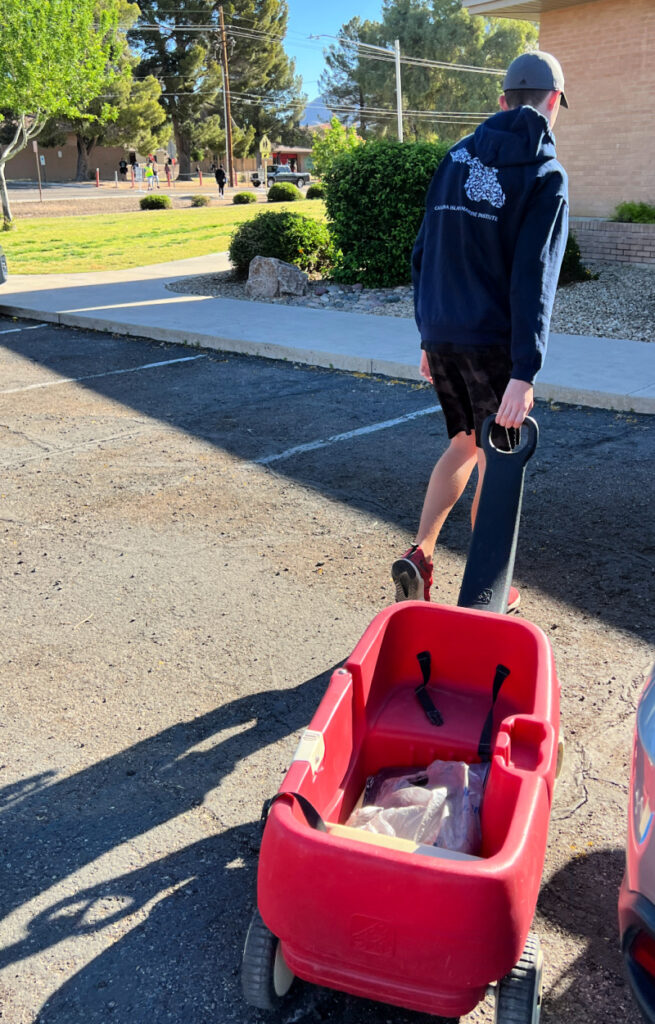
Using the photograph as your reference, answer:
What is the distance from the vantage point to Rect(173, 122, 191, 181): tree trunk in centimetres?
7481

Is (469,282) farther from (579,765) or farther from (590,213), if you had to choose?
(590,213)

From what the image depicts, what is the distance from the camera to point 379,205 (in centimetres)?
1241

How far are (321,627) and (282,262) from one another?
10321mm

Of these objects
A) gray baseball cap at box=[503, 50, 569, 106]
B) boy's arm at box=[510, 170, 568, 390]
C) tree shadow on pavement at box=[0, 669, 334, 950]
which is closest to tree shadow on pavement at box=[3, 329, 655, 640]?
boy's arm at box=[510, 170, 568, 390]

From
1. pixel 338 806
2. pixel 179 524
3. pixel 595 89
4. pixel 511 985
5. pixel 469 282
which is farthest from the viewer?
pixel 595 89

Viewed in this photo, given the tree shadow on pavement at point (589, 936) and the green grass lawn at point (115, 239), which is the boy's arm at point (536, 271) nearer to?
the tree shadow on pavement at point (589, 936)

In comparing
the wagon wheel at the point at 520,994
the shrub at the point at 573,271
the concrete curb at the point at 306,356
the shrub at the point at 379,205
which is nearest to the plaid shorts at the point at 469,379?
the wagon wheel at the point at 520,994

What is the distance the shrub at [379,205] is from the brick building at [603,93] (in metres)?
3.28

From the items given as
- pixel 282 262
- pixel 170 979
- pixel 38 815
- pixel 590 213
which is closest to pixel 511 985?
pixel 170 979

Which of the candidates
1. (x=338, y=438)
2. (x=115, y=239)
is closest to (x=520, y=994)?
(x=338, y=438)

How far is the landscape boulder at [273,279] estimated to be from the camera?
1280 centimetres

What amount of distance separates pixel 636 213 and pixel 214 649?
40.1ft

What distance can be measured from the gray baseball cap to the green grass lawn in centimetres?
1454

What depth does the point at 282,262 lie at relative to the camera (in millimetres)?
13156
